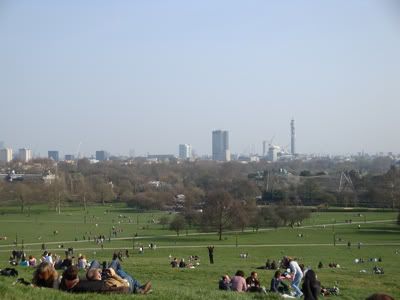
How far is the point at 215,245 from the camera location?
4516 cm

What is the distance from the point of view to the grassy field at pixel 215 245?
1700cm

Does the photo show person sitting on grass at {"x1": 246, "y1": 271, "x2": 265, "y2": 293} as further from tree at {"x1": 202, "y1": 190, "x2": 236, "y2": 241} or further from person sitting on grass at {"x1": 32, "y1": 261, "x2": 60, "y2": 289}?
tree at {"x1": 202, "y1": 190, "x2": 236, "y2": 241}

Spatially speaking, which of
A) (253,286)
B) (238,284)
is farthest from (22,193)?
(238,284)

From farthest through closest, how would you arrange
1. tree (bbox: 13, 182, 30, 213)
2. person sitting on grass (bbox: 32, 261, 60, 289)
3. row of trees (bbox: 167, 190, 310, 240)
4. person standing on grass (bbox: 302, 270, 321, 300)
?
tree (bbox: 13, 182, 30, 213)
row of trees (bbox: 167, 190, 310, 240)
person standing on grass (bbox: 302, 270, 321, 300)
person sitting on grass (bbox: 32, 261, 60, 289)

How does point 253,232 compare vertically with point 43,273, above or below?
below

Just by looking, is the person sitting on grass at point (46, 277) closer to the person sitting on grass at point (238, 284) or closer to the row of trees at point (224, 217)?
the person sitting on grass at point (238, 284)

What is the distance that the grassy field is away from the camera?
1700 centimetres

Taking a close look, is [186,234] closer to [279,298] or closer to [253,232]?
[253,232]

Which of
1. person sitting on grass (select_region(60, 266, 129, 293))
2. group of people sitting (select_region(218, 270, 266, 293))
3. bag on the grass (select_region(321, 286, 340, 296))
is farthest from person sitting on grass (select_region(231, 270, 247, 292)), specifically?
person sitting on grass (select_region(60, 266, 129, 293))

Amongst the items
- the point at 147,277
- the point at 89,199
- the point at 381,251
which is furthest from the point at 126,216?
the point at 147,277

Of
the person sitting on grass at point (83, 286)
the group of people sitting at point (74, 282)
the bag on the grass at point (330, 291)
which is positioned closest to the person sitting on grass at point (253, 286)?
the bag on the grass at point (330, 291)

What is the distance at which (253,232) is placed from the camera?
57406 millimetres

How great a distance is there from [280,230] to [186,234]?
379 inches

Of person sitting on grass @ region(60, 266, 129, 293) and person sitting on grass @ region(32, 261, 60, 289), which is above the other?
person sitting on grass @ region(32, 261, 60, 289)
